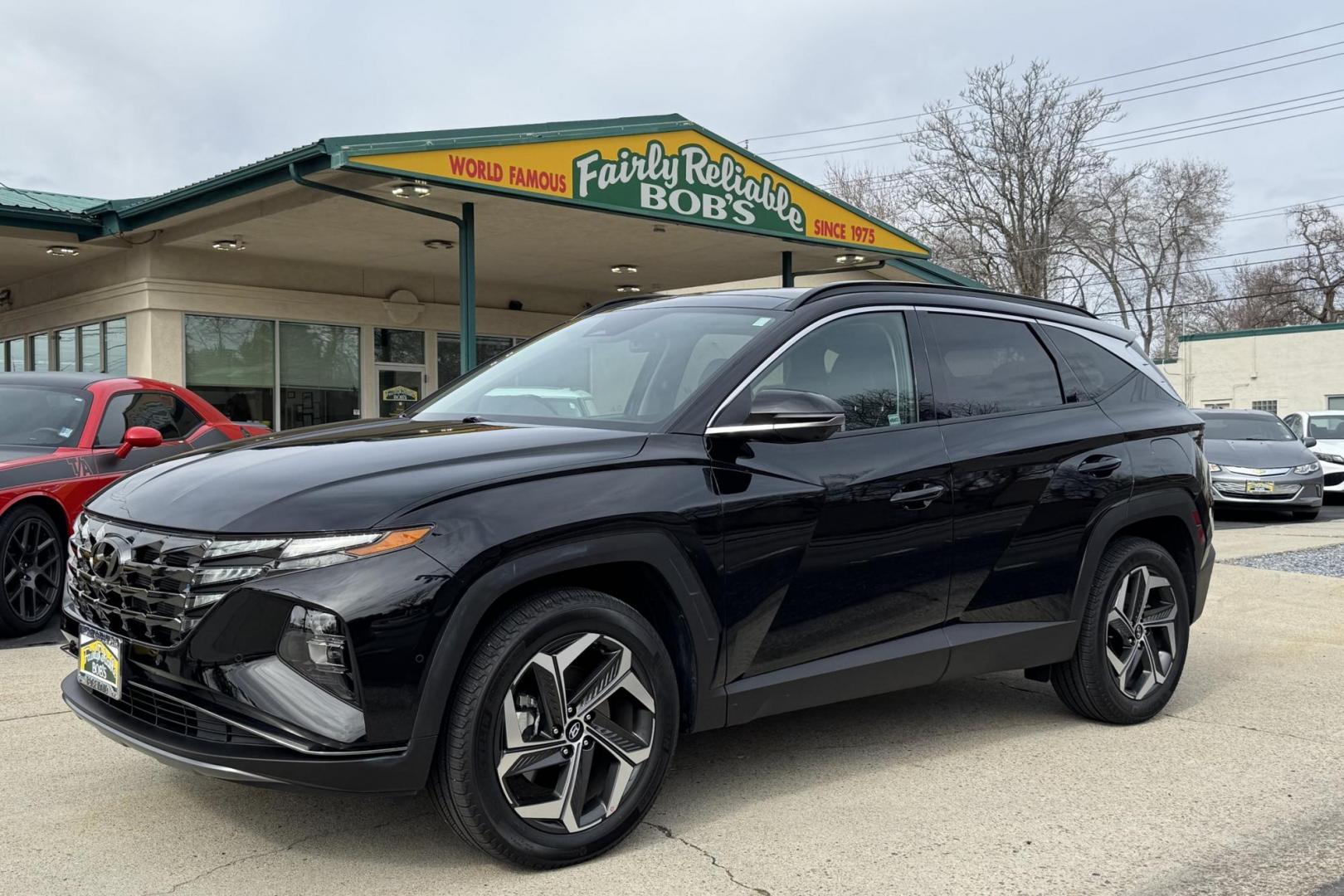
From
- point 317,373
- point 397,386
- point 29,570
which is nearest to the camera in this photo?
point 29,570

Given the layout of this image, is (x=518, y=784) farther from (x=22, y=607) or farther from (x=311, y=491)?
(x=22, y=607)

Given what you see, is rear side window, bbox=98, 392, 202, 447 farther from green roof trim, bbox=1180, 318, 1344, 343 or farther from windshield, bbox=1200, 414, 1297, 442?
green roof trim, bbox=1180, 318, 1344, 343

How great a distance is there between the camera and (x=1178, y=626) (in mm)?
5230

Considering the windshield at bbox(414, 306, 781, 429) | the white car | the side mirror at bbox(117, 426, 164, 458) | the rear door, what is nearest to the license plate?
the windshield at bbox(414, 306, 781, 429)

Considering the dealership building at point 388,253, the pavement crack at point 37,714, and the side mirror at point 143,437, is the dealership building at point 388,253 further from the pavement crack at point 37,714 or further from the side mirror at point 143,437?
the pavement crack at point 37,714

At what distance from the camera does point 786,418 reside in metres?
3.66

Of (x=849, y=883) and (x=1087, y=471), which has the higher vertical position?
(x=1087, y=471)

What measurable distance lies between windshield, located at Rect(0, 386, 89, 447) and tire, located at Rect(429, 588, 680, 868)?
214 inches

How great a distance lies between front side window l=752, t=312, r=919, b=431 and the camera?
418cm

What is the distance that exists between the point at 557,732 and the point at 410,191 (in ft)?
31.4

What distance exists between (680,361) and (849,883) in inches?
71.9

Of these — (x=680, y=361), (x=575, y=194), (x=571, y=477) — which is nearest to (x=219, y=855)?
(x=571, y=477)

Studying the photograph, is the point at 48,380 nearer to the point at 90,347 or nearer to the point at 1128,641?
the point at 1128,641

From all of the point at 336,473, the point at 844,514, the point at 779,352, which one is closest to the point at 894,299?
the point at 779,352
